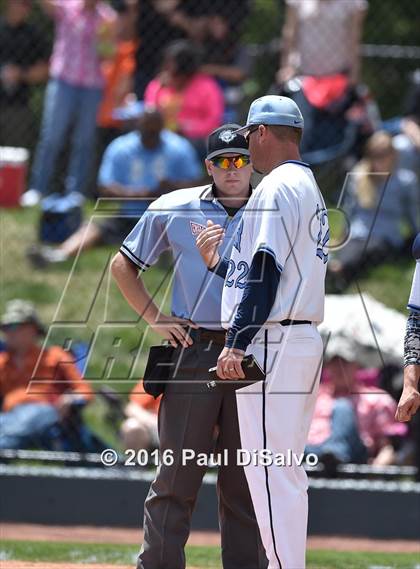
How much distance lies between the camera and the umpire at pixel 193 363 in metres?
5.03

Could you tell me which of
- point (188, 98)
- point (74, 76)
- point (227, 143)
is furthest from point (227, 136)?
point (74, 76)

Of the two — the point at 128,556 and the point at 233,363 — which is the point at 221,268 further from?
the point at 128,556

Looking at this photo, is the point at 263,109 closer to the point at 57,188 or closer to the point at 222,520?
the point at 222,520

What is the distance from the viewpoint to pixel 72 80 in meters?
9.95

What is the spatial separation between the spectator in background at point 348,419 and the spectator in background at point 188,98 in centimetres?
263

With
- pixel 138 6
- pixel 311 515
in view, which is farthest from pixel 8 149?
pixel 311 515

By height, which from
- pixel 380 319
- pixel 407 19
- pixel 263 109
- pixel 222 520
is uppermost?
pixel 263 109

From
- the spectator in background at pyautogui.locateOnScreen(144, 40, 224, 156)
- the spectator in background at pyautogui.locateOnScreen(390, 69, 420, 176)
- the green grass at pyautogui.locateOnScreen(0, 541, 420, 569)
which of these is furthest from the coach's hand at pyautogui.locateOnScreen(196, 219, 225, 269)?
the spectator in background at pyautogui.locateOnScreen(144, 40, 224, 156)

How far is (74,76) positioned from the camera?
32.6 ft

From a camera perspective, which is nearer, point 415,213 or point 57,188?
point 415,213

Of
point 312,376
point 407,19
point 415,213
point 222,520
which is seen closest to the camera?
point 312,376

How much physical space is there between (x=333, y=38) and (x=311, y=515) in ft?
13.0

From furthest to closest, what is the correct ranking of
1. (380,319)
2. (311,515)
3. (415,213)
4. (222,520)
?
1. (415,213)
2. (380,319)
3. (311,515)
4. (222,520)

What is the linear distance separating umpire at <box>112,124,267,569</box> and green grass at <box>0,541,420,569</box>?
1206 mm
